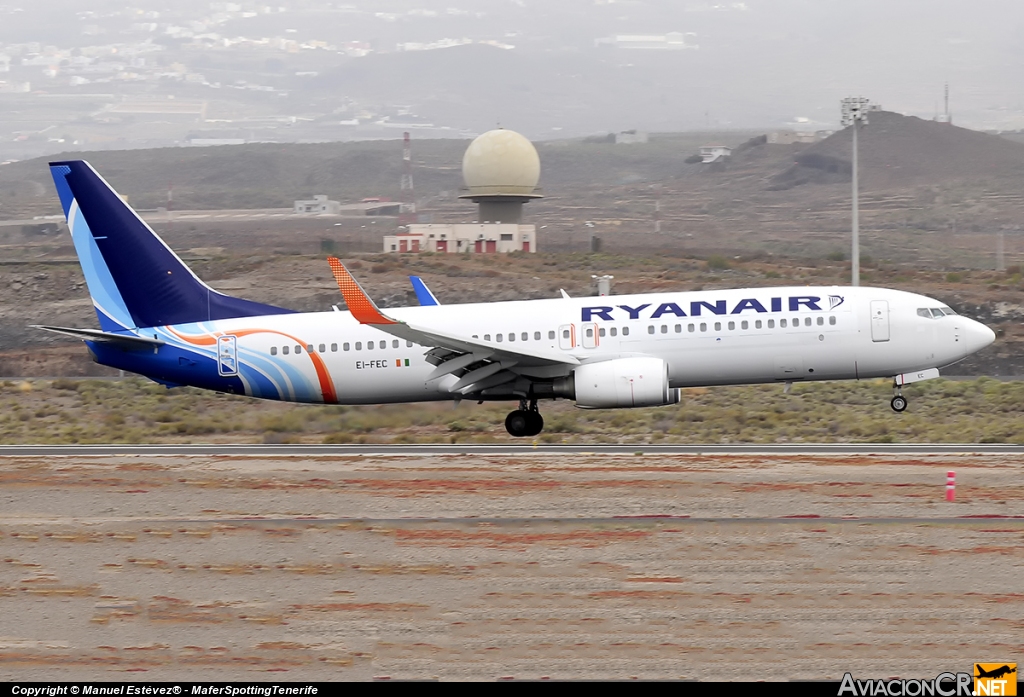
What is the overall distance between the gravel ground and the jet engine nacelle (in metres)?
2.96

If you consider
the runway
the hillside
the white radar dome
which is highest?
the hillside

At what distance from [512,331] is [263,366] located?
19.9 ft

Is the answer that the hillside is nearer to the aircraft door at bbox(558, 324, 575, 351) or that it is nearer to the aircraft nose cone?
the aircraft nose cone

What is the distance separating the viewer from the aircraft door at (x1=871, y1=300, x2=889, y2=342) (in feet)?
101

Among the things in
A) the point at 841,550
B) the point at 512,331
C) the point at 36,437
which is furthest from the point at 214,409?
the point at 841,550

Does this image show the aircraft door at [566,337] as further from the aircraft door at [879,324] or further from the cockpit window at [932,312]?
the cockpit window at [932,312]

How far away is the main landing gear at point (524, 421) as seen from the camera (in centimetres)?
3253

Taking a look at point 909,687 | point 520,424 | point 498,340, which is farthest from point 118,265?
point 909,687

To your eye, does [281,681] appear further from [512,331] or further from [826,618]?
[512,331]

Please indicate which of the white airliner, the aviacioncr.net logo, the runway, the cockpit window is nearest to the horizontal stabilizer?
the white airliner

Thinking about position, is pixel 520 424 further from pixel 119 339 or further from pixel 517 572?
pixel 517 572

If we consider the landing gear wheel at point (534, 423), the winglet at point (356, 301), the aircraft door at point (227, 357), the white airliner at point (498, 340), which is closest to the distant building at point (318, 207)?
the white airliner at point (498, 340)

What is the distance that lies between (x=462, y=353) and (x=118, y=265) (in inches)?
350

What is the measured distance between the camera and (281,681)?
14922 mm
